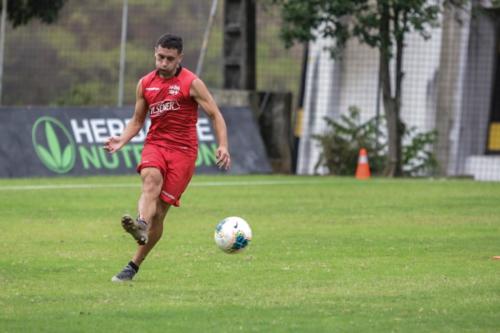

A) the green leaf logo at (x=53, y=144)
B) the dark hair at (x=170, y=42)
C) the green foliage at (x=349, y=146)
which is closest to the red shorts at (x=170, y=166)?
the dark hair at (x=170, y=42)

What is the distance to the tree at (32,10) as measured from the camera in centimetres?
3200

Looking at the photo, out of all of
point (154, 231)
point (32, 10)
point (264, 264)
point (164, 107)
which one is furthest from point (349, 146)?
point (154, 231)

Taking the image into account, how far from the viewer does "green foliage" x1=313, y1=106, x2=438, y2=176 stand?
96.2 ft

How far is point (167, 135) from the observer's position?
11.8m

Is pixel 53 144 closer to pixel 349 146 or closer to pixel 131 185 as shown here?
pixel 131 185

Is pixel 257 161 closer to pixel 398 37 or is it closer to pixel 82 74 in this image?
pixel 398 37

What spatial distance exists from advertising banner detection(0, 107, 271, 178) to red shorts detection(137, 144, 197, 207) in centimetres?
1350

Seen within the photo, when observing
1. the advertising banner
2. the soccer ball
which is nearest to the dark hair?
the soccer ball

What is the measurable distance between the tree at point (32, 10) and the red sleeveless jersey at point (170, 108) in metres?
20.7

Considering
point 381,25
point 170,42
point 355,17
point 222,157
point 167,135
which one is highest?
point 355,17

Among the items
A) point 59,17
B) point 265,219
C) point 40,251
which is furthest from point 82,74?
point 40,251

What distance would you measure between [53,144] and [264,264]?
1318 centimetres

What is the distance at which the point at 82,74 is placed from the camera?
3697cm

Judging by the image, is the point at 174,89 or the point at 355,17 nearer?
the point at 174,89
